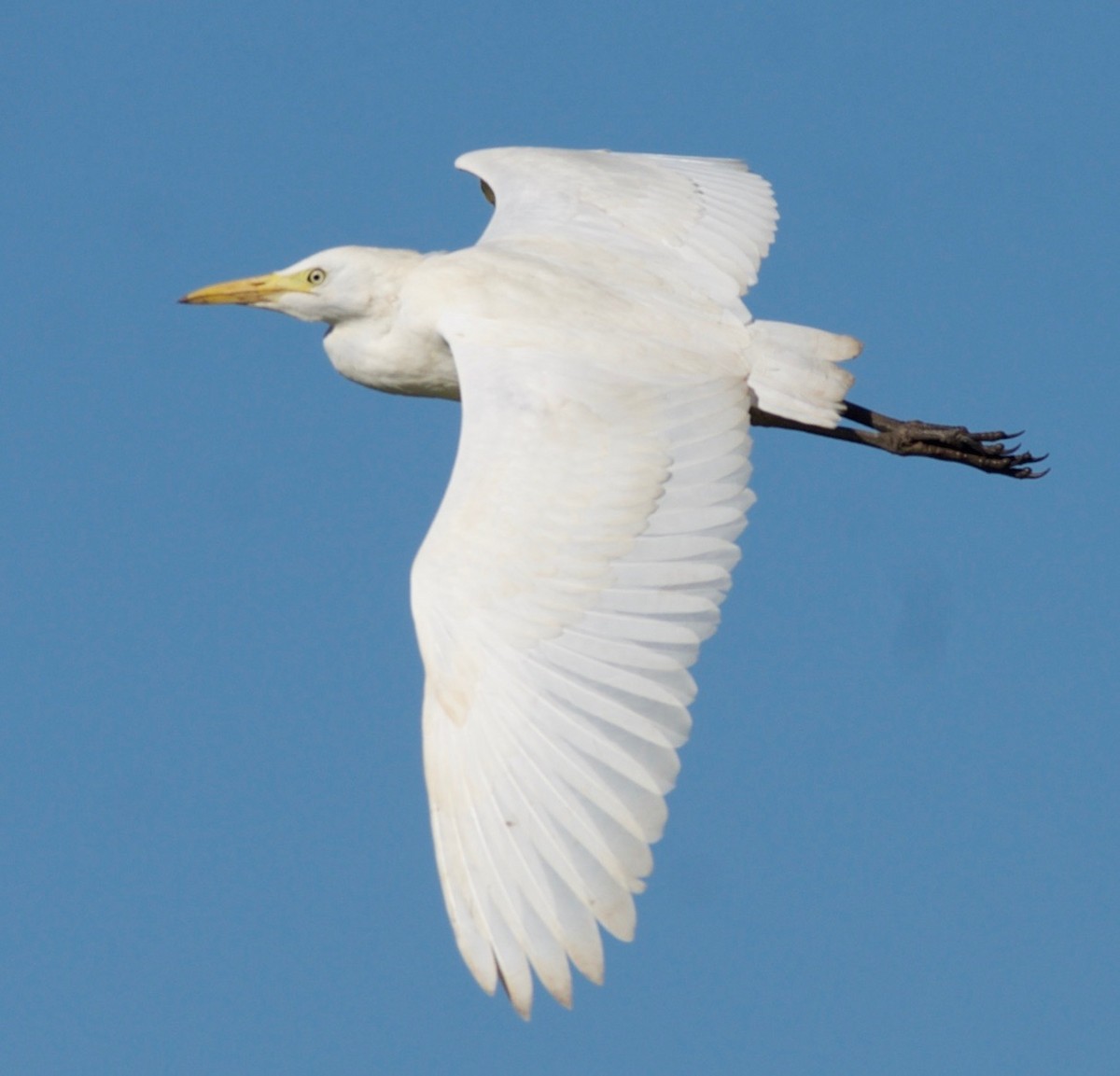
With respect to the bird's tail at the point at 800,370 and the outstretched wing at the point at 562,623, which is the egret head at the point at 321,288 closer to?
the outstretched wing at the point at 562,623

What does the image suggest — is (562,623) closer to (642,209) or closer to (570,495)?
(570,495)

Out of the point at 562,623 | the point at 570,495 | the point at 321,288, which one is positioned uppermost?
the point at 321,288

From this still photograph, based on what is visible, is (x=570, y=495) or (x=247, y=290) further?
(x=247, y=290)

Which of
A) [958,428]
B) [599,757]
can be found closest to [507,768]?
[599,757]

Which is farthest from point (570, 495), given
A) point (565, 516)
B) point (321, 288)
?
point (321, 288)

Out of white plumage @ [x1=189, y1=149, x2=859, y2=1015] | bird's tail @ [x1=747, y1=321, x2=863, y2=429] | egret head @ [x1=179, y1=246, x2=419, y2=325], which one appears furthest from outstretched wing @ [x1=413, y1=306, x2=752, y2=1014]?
egret head @ [x1=179, y1=246, x2=419, y2=325]

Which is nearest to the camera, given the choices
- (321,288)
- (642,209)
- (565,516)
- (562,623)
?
(562,623)

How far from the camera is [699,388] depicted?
1093 centimetres

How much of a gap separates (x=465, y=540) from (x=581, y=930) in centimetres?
193

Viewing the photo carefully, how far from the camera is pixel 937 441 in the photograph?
1312 cm

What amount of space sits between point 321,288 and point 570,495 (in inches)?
125

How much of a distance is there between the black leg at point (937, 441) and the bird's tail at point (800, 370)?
960 millimetres

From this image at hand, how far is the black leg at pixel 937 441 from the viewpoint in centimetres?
1297

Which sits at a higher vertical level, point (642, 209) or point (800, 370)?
point (642, 209)
